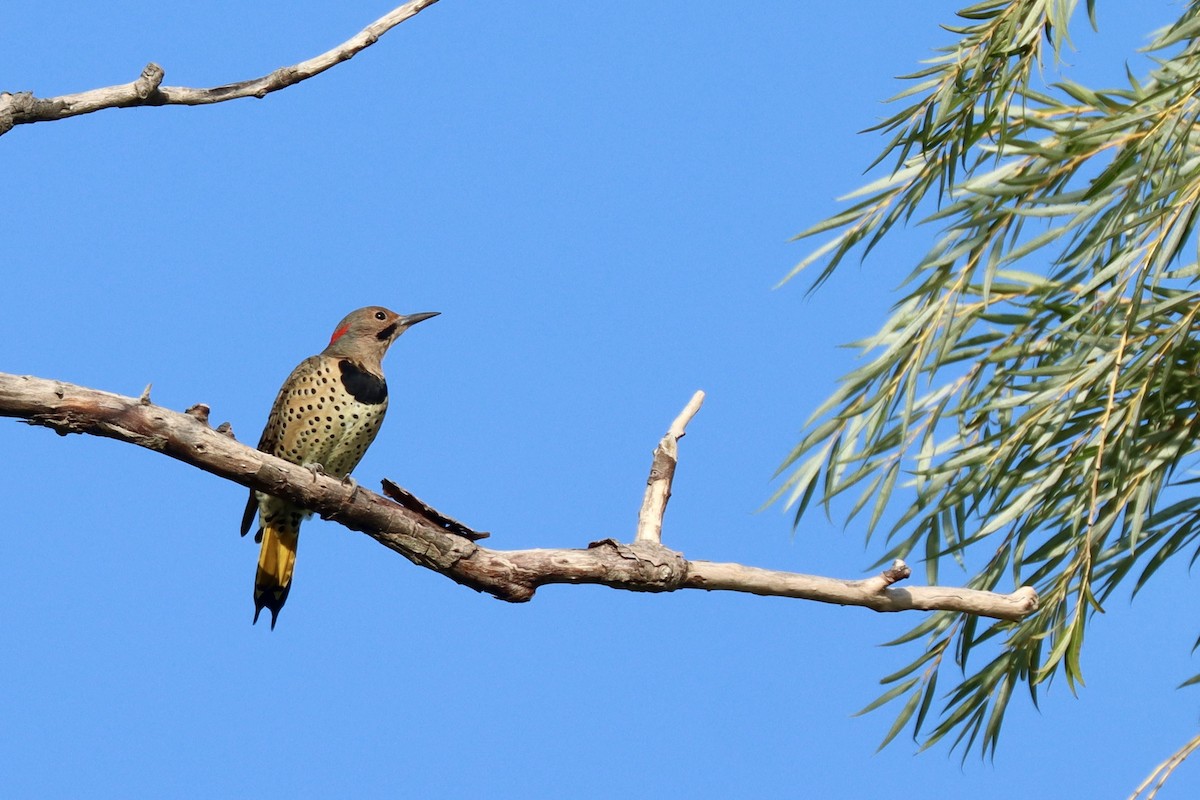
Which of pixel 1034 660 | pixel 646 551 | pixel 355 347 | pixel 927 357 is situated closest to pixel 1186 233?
pixel 927 357

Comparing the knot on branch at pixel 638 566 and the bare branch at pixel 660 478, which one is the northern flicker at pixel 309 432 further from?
the knot on branch at pixel 638 566

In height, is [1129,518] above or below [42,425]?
above

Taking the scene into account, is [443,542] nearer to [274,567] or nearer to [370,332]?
[274,567]

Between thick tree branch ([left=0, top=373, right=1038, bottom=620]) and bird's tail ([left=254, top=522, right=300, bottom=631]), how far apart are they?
1275 millimetres

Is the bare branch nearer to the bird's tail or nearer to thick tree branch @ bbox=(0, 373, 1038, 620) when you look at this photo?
thick tree branch @ bbox=(0, 373, 1038, 620)

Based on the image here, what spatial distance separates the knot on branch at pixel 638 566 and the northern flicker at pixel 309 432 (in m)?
1.27

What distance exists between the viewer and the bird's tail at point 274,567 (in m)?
4.90

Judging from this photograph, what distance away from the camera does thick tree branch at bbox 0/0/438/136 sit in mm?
3596

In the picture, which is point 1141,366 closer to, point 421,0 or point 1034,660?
point 1034,660

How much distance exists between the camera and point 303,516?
495 cm

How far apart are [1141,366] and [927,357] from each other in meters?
0.60

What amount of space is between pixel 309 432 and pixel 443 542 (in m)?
1.21

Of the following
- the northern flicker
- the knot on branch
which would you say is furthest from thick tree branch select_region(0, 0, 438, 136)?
the knot on branch

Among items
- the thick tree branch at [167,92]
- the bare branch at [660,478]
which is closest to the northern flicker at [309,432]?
the bare branch at [660,478]
